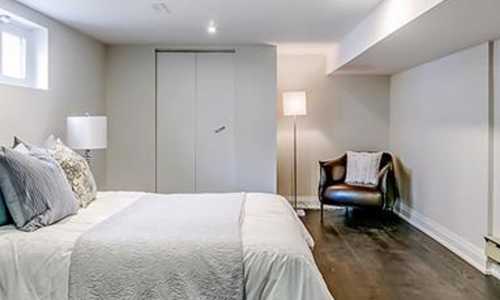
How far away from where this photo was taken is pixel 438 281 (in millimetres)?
3596

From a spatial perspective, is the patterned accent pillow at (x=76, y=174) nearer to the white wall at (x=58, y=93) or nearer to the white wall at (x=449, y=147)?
the white wall at (x=58, y=93)

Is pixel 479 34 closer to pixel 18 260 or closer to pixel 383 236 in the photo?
pixel 383 236

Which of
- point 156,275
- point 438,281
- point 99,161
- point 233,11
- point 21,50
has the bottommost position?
point 438,281

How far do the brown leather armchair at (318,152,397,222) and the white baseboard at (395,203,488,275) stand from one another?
30 cm

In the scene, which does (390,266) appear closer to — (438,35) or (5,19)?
(438,35)

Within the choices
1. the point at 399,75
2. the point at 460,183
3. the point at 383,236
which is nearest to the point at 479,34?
the point at 460,183

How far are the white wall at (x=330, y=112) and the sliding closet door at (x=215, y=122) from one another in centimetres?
98

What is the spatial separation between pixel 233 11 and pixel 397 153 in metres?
3.33

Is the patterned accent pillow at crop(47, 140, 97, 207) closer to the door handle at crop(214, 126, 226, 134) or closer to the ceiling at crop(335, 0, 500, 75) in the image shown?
the ceiling at crop(335, 0, 500, 75)

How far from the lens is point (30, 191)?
254 cm

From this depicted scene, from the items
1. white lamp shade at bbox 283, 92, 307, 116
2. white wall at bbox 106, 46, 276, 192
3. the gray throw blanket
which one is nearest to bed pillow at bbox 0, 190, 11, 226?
the gray throw blanket

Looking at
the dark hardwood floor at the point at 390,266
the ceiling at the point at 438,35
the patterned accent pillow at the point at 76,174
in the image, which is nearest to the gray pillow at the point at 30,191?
the patterned accent pillow at the point at 76,174

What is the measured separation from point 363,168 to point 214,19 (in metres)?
2.76

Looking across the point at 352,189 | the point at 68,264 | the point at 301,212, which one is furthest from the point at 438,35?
the point at 301,212
